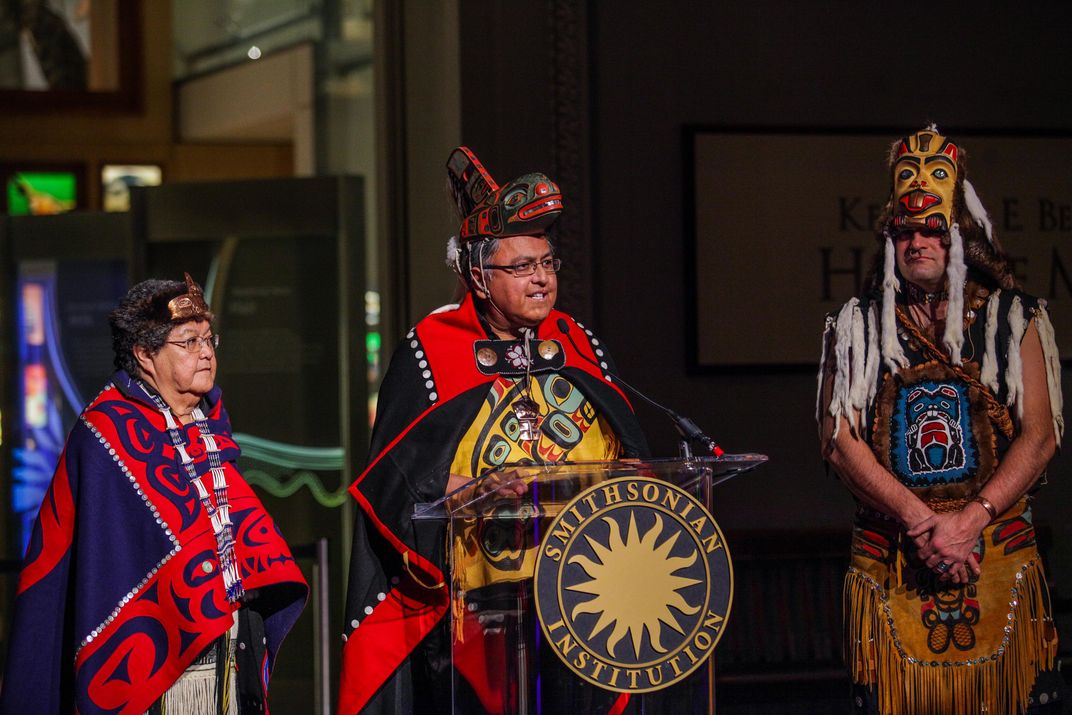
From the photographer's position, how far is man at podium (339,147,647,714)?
2.75 meters

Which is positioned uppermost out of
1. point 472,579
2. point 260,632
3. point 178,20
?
point 178,20

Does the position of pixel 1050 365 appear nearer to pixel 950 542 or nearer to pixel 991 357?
pixel 991 357

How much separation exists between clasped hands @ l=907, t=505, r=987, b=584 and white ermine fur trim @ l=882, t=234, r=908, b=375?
30 centimetres

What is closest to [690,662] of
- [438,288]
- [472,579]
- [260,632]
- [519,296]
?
[472,579]

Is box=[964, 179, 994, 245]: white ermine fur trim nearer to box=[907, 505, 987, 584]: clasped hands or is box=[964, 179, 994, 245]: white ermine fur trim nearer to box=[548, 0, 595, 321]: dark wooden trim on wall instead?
box=[907, 505, 987, 584]: clasped hands

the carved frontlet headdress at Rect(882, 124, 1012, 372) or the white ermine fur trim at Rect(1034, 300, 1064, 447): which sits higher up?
the carved frontlet headdress at Rect(882, 124, 1012, 372)

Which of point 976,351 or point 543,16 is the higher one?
point 543,16

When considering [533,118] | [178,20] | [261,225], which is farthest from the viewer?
[178,20]

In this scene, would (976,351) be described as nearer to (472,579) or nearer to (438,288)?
(472,579)

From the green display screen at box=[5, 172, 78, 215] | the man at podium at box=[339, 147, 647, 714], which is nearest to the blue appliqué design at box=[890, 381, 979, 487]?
the man at podium at box=[339, 147, 647, 714]

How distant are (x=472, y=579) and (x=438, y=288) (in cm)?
268

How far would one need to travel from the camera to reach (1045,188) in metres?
4.91

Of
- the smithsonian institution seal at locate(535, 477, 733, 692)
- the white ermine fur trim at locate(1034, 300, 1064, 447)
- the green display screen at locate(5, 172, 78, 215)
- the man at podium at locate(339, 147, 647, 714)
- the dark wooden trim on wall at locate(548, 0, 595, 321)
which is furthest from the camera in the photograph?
the green display screen at locate(5, 172, 78, 215)

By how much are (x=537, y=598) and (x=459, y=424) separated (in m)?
0.57
